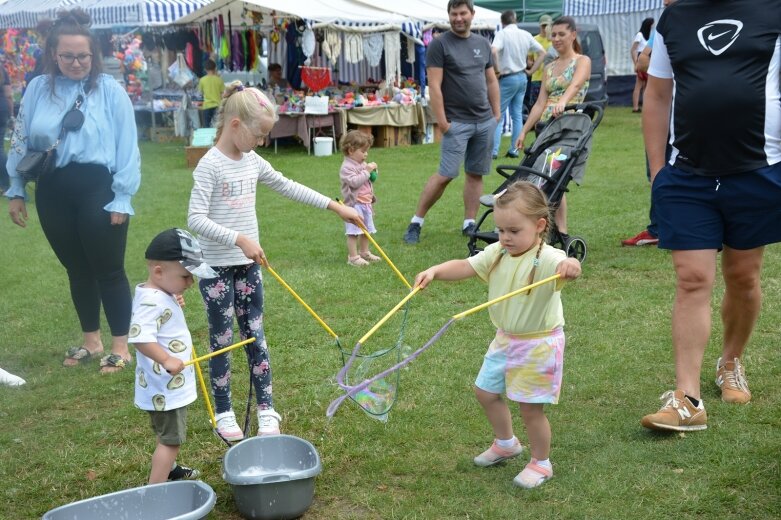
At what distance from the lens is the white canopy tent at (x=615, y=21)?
850 inches

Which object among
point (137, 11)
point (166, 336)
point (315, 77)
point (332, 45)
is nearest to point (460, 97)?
point (166, 336)

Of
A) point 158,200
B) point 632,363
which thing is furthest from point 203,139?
point 632,363

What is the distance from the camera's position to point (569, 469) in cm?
354

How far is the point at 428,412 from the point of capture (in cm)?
418

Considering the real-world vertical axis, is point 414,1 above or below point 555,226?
above

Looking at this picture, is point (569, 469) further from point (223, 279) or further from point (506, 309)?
point (223, 279)

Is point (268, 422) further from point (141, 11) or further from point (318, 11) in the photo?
point (141, 11)

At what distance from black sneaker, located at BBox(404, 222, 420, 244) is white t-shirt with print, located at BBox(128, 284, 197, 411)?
4.64 metres

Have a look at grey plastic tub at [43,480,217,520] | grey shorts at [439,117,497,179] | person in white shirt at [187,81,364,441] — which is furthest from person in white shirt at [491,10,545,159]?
grey plastic tub at [43,480,217,520]

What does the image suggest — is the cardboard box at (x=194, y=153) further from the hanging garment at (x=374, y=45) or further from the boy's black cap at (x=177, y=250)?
the boy's black cap at (x=177, y=250)

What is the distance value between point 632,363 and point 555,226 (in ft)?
8.15

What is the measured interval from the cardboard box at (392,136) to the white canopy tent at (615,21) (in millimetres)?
8200

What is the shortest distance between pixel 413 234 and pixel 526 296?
182 inches

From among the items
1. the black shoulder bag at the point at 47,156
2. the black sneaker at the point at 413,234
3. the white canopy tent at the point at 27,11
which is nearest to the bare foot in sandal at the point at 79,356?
the black shoulder bag at the point at 47,156
